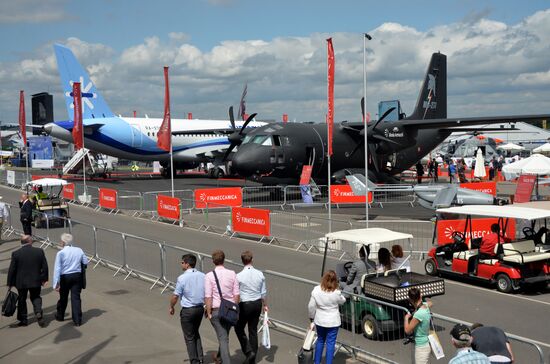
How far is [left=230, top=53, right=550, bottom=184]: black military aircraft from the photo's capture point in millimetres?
27391

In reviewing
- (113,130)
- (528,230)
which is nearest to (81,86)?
(113,130)

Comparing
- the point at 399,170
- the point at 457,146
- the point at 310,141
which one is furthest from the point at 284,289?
the point at 457,146

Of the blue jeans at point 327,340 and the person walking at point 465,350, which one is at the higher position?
the person walking at point 465,350

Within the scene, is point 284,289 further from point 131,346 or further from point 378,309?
point 131,346

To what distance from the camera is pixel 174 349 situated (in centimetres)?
838

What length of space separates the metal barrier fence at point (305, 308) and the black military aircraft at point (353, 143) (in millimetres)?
13438

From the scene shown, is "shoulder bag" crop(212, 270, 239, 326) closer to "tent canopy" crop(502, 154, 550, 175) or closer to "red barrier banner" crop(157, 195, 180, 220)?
"red barrier banner" crop(157, 195, 180, 220)

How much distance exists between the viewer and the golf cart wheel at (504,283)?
11.6m

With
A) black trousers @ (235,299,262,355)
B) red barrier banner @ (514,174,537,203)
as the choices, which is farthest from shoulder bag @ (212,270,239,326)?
red barrier banner @ (514,174,537,203)

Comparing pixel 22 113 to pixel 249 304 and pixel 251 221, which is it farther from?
pixel 249 304

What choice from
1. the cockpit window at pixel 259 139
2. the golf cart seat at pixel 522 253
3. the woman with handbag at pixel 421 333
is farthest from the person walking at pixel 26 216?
the woman with handbag at pixel 421 333

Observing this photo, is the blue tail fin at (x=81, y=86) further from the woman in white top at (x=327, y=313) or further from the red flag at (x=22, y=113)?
the woman in white top at (x=327, y=313)

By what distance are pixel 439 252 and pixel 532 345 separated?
7710mm

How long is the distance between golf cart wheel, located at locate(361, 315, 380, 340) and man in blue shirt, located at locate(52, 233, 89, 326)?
16.3 feet
